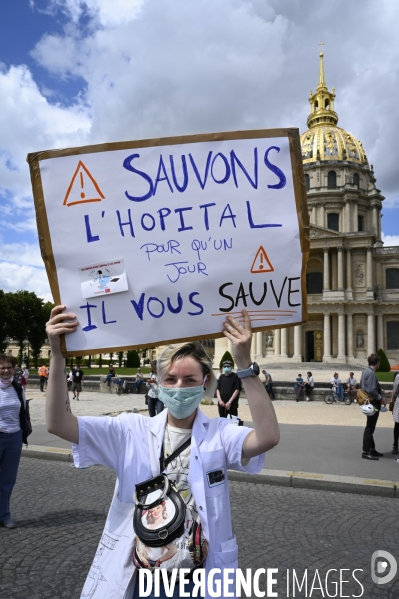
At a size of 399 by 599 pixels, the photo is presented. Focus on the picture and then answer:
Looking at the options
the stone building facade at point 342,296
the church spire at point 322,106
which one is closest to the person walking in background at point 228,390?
the stone building facade at point 342,296

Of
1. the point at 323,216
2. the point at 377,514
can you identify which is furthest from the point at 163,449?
the point at 323,216

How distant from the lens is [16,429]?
18.6 feet

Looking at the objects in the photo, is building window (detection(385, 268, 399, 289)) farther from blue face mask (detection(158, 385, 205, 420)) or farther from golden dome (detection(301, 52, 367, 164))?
blue face mask (detection(158, 385, 205, 420))

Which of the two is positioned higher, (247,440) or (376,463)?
(247,440)

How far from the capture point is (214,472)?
2131 mm

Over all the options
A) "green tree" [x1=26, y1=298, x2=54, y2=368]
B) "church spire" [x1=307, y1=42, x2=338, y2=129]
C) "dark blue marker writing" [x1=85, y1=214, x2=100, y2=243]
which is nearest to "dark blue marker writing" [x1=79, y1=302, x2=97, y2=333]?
"dark blue marker writing" [x1=85, y1=214, x2=100, y2=243]

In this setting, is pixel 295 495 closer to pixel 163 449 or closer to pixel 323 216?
pixel 163 449

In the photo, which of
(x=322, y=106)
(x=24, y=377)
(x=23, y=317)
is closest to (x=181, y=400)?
(x=24, y=377)

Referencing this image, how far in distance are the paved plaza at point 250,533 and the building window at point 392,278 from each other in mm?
62743

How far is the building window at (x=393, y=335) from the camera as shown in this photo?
202 feet

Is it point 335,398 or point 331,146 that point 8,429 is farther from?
point 331,146

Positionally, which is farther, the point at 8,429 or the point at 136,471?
the point at 8,429

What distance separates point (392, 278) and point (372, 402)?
2384 inches

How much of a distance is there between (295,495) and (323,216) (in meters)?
67.9
